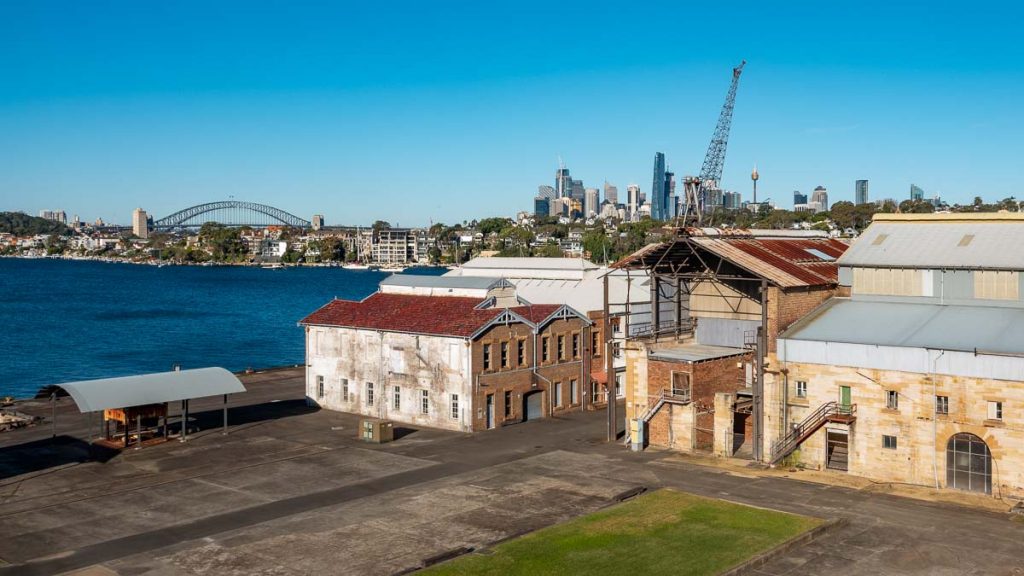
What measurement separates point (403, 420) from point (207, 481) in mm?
15369

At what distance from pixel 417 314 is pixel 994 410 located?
105ft

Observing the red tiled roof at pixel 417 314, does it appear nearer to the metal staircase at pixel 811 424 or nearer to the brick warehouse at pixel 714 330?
the brick warehouse at pixel 714 330

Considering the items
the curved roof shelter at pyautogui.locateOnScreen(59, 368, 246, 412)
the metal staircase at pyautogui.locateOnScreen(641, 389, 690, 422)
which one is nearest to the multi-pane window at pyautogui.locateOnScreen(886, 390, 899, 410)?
the metal staircase at pyautogui.locateOnScreen(641, 389, 690, 422)

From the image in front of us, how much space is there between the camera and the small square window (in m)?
36.6

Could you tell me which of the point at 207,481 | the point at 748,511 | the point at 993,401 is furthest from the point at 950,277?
the point at 207,481

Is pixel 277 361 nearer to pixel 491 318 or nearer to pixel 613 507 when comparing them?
pixel 491 318

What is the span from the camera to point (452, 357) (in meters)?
51.4

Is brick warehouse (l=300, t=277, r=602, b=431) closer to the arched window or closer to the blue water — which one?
the arched window

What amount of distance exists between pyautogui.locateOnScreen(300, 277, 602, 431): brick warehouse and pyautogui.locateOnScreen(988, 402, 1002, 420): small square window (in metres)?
25.3

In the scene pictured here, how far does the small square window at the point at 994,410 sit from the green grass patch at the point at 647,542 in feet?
32.7

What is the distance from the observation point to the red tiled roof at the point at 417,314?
5253 centimetres

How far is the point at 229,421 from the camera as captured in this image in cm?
5331

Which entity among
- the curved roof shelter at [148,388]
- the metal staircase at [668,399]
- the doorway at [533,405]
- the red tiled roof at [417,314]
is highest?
the red tiled roof at [417,314]

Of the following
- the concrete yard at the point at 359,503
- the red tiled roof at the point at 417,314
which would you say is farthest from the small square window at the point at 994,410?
the red tiled roof at the point at 417,314
